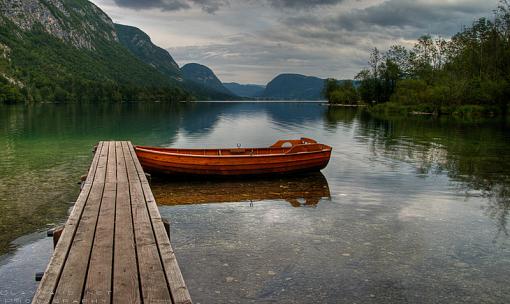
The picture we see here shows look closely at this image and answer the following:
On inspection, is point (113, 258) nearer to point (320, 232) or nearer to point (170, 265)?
point (170, 265)

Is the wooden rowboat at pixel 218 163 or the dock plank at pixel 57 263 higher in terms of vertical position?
the dock plank at pixel 57 263

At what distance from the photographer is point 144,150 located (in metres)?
19.5

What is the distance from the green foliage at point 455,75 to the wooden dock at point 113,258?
3417 inches

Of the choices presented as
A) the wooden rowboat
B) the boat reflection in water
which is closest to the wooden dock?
the boat reflection in water

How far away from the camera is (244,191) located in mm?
17859

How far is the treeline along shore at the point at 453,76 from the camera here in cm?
8506

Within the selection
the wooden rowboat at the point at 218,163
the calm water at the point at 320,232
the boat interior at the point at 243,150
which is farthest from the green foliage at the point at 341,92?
the wooden rowboat at the point at 218,163

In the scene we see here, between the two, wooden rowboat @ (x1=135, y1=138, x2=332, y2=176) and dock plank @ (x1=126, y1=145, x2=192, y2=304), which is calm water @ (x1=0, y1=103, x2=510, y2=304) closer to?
wooden rowboat @ (x1=135, y1=138, x2=332, y2=176)

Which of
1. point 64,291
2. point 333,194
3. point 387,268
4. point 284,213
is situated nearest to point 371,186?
point 333,194

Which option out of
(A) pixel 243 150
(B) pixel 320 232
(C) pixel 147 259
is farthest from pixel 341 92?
(C) pixel 147 259

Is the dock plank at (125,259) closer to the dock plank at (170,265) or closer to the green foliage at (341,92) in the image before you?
the dock plank at (170,265)

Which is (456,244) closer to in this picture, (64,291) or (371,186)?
(371,186)

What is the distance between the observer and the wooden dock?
16.6ft

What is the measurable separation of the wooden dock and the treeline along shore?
284 feet
